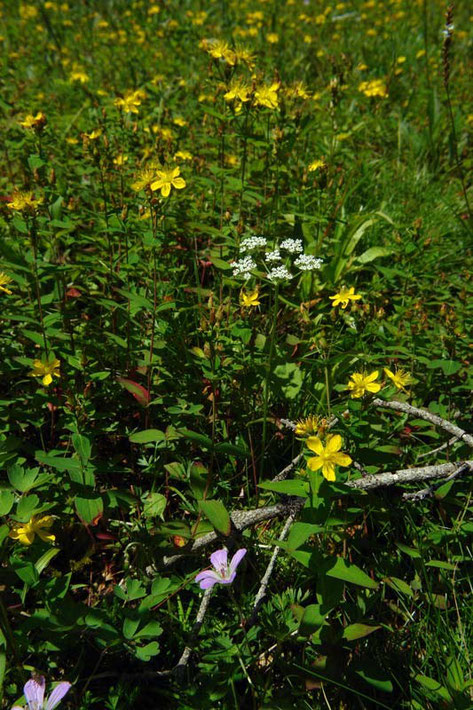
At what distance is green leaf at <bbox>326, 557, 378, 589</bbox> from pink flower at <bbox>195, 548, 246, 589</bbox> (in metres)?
0.20

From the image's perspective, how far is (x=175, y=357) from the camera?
6.06ft

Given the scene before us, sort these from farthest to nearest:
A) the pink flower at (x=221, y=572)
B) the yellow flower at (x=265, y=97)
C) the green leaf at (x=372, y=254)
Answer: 1. the green leaf at (x=372, y=254)
2. the yellow flower at (x=265, y=97)
3. the pink flower at (x=221, y=572)

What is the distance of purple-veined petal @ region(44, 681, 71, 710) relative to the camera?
93cm

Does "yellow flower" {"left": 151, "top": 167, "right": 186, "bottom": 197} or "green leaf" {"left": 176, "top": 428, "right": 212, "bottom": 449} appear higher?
"yellow flower" {"left": 151, "top": 167, "right": 186, "bottom": 197}

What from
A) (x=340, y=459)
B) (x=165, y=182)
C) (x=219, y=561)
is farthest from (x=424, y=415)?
(x=165, y=182)

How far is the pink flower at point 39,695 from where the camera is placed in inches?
36.7

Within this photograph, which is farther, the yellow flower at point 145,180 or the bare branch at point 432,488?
the yellow flower at point 145,180

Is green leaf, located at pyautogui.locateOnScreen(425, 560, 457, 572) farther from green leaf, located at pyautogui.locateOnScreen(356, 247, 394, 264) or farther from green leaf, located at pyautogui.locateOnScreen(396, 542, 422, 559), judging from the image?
green leaf, located at pyautogui.locateOnScreen(356, 247, 394, 264)

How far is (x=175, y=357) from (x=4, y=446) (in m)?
0.68

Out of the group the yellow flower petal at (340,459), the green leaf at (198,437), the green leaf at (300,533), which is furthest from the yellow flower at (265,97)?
the green leaf at (300,533)

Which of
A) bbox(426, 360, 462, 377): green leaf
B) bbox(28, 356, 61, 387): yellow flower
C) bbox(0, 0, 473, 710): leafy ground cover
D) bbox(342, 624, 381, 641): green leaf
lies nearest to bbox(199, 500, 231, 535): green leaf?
bbox(0, 0, 473, 710): leafy ground cover

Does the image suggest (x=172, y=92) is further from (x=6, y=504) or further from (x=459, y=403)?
(x=6, y=504)

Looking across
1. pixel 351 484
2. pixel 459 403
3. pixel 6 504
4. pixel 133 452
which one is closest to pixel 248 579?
pixel 351 484

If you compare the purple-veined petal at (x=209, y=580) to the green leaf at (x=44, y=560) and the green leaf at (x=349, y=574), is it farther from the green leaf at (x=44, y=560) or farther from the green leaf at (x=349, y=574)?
the green leaf at (x=44, y=560)
